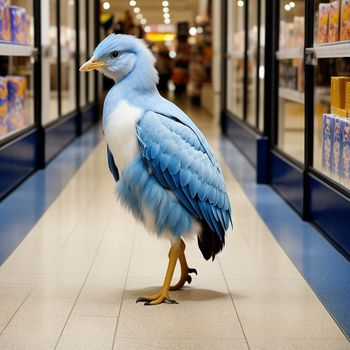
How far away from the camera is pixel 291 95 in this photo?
24.2 ft

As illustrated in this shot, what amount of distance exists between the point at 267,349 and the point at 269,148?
495 cm

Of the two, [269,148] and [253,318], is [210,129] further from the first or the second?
[253,318]

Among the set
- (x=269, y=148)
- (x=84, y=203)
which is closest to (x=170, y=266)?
(x=84, y=203)

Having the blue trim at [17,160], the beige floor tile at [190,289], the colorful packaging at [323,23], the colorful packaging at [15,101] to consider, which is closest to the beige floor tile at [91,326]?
the beige floor tile at [190,289]

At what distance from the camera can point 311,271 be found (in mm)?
4613

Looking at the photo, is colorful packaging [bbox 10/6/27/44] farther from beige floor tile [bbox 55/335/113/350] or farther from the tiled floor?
beige floor tile [bbox 55/335/113/350]

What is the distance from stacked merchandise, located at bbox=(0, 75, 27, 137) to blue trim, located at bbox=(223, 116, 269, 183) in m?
2.32

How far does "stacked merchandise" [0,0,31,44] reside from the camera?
722 centimetres

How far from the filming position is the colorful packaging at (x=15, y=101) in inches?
301

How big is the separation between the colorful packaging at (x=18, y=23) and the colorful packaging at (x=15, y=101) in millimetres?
365

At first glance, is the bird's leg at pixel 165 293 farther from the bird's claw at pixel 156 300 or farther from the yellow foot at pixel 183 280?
the yellow foot at pixel 183 280

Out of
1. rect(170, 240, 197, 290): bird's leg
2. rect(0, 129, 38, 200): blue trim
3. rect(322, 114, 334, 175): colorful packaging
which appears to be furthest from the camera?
rect(0, 129, 38, 200): blue trim

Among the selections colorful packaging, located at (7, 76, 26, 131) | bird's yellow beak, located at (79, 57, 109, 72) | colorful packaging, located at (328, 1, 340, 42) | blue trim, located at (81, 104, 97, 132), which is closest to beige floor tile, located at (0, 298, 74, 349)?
bird's yellow beak, located at (79, 57, 109, 72)

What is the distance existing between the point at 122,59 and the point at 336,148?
2.12 metres
